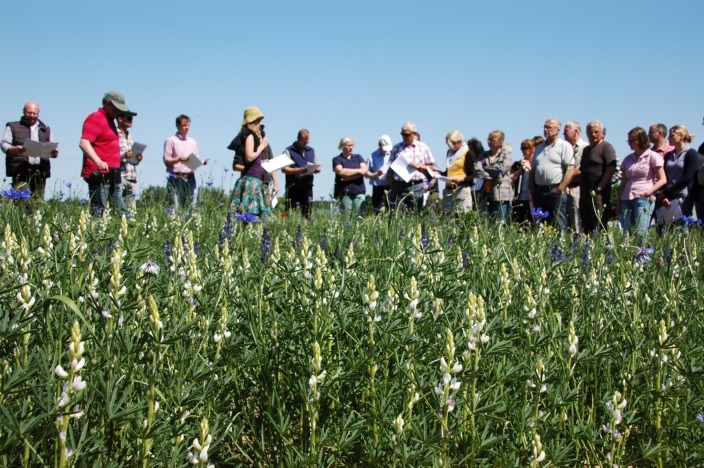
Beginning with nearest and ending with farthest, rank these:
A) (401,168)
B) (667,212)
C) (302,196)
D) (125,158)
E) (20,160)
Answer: (667,212)
(20,160)
(125,158)
(401,168)
(302,196)

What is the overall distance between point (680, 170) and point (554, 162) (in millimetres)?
1426

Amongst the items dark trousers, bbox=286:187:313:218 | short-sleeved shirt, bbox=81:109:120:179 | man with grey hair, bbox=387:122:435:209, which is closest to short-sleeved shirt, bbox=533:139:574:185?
man with grey hair, bbox=387:122:435:209

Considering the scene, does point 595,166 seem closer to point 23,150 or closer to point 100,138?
point 100,138

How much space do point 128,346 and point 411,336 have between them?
0.81 metres

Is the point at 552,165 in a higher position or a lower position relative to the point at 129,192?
higher

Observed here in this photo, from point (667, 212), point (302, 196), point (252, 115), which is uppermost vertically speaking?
point (252, 115)

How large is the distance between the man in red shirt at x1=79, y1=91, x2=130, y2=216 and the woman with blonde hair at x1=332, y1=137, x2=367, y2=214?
363cm

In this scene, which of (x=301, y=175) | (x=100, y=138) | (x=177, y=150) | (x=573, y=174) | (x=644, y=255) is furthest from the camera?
(x=301, y=175)

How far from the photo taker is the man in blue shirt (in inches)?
354

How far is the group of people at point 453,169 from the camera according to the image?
6.54m

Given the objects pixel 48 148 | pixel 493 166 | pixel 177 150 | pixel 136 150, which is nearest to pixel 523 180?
pixel 493 166

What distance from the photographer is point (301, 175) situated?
29.7 feet

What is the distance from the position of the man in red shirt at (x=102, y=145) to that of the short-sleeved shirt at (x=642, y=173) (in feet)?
19.0

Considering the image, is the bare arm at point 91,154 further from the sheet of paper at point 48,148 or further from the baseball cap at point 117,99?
the sheet of paper at point 48,148
